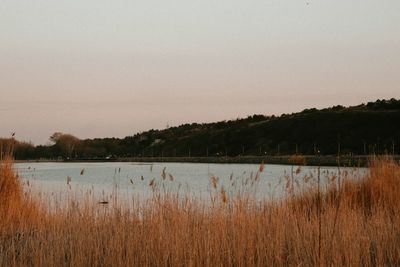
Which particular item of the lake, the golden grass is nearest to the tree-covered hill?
the lake

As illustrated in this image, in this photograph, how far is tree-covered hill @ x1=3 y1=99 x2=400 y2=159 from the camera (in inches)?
2008

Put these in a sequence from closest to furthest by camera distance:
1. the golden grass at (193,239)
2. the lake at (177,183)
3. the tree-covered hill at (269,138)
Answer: the golden grass at (193,239), the lake at (177,183), the tree-covered hill at (269,138)

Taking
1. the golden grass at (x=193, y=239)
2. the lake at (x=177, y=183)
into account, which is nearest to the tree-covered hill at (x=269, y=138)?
the lake at (x=177, y=183)

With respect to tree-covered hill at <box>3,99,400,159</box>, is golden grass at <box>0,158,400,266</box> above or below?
below

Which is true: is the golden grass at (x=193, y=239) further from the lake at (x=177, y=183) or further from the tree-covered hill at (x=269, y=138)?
the tree-covered hill at (x=269, y=138)

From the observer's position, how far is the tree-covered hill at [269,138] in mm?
51000

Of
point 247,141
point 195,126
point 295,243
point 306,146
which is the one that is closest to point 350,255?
point 295,243

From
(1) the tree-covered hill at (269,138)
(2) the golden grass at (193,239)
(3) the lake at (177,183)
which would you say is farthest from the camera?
(1) the tree-covered hill at (269,138)

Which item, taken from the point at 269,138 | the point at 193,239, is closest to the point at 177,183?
the point at 193,239

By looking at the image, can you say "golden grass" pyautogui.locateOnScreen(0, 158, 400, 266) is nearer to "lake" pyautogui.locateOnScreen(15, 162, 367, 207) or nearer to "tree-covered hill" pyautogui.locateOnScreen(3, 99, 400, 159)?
"lake" pyautogui.locateOnScreen(15, 162, 367, 207)

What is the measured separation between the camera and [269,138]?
64250 mm

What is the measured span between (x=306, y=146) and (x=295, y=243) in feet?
168

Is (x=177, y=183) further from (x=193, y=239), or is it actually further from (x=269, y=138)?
(x=269, y=138)

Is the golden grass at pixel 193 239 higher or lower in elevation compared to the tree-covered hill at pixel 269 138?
lower
